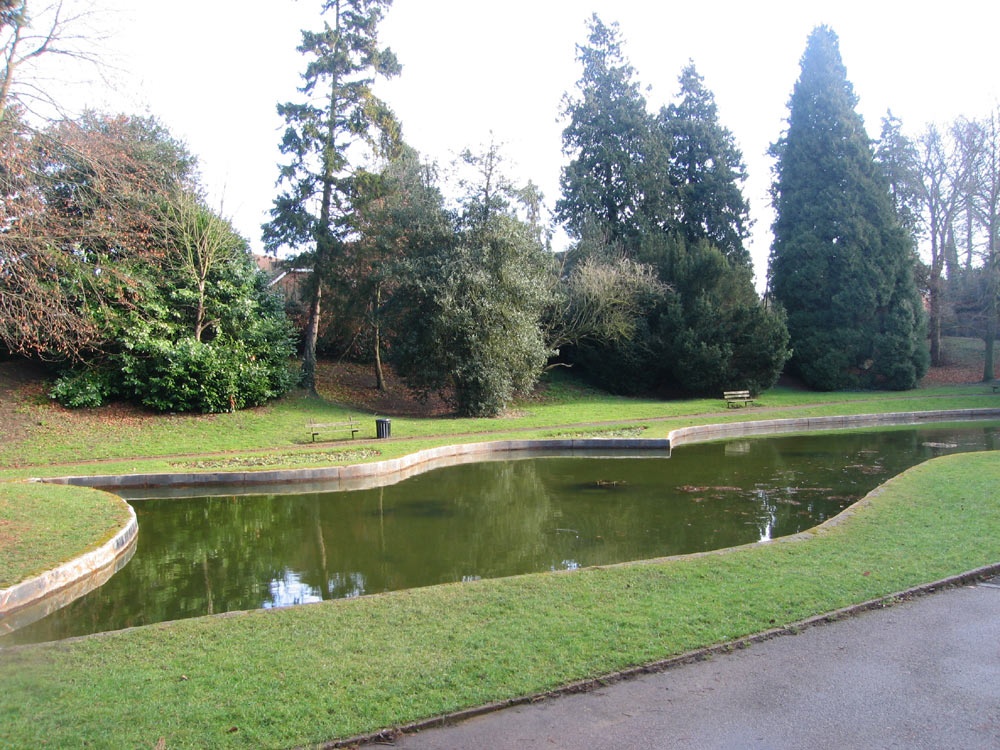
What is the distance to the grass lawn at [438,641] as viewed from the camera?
4.33m

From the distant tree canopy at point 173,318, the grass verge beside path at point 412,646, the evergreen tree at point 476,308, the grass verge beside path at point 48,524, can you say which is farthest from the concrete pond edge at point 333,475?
the evergreen tree at point 476,308

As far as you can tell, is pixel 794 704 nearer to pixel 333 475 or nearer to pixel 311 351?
pixel 333 475

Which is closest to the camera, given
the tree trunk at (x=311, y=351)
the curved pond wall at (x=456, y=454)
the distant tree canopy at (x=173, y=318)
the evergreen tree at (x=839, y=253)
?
the curved pond wall at (x=456, y=454)

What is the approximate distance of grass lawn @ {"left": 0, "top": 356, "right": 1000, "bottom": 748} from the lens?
433cm

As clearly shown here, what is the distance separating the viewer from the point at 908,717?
4.31 m

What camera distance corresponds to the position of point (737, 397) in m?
30.3

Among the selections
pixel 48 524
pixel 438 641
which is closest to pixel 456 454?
pixel 48 524

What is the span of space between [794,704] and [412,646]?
2.73m

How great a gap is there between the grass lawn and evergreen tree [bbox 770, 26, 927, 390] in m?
27.7

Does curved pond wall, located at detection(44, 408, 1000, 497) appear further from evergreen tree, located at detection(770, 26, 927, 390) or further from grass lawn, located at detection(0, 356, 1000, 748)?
evergreen tree, located at detection(770, 26, 927, 390)

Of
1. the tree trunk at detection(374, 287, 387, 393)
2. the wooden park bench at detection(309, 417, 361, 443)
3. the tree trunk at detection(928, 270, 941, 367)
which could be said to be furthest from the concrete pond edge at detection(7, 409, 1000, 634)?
the tree trunk at detection(928, 270, 941, 367)

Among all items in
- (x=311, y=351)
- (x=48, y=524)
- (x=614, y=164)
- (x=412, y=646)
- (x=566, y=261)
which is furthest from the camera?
(x=614, y=164)

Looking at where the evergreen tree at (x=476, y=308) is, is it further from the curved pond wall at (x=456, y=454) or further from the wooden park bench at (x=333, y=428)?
the curved pond wall at (x=456, y=454)

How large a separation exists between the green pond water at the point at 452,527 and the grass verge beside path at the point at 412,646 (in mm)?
1562
